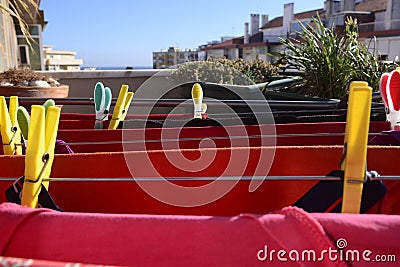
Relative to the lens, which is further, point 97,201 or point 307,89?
point 307,89

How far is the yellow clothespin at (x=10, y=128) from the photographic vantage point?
656 millimetres

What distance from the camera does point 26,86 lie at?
61.2 inches

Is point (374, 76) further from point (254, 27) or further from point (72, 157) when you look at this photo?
point (254, 27)

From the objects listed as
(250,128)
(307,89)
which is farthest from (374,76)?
(250,128)

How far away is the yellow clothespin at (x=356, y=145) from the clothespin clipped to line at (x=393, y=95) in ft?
1.11

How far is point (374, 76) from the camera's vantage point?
1.64 metres

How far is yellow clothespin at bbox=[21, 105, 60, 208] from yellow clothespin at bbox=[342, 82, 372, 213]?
0.38 m

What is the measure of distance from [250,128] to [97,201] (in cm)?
37

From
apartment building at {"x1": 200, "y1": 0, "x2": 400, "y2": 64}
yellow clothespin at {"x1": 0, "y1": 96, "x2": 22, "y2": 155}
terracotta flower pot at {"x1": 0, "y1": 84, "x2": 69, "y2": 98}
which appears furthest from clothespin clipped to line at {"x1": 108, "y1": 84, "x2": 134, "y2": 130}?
apartment building at {"x1": 200, "y1": 0, "x2": 400, "y2": 64}

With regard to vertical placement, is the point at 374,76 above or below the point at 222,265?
above

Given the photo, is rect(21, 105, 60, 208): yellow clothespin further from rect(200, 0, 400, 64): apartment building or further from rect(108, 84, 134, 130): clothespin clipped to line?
rect(200, 0, 400, 64): apartment building

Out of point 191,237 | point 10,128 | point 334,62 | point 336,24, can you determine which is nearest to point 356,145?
point 191,237

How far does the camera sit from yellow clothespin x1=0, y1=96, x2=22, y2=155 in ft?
2.15

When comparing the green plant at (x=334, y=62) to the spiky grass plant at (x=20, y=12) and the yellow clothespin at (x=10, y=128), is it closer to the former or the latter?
the spiky grass plant at (x=20, y=12)
